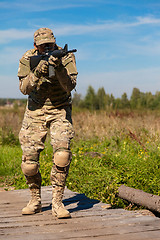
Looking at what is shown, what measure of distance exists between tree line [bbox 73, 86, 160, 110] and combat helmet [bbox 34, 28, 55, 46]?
453 inches

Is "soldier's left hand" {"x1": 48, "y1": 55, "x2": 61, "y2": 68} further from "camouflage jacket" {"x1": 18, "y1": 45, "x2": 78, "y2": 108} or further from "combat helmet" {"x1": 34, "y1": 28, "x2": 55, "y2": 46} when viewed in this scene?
"combat helmet" {"x1": 34, "y1": 28, "x2": 55, "y2": 46}

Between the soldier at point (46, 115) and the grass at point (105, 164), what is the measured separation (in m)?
2.16

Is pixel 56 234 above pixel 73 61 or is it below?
below

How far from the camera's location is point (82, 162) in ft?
25.9

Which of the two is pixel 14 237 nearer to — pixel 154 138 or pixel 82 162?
pixel 82 162

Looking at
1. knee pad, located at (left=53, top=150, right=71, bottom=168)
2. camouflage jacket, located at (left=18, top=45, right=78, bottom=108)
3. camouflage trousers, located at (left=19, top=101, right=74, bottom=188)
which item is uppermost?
camouflage jacket, located at (left=18, top=45, right=78, bottom=108)

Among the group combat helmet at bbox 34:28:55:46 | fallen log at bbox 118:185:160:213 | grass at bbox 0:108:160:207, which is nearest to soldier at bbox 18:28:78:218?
combat helmet at bbox 34:28:55:46

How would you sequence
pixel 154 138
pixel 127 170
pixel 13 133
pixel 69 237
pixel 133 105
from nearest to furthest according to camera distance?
1. pixel 69 237
2. pixel 127 170
3. pixel 154 138
4. pixel 13 133
5. pixel 133 105

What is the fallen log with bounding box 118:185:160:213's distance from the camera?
16.8ft

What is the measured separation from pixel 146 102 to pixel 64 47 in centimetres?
1466

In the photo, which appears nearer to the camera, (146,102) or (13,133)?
(13,133)

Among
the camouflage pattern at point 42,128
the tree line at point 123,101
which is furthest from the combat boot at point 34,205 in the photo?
the tree line at point 123,101

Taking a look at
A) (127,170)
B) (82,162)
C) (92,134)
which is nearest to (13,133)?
(92,134)

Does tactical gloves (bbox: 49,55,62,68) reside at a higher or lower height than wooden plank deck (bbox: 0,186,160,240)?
higher
